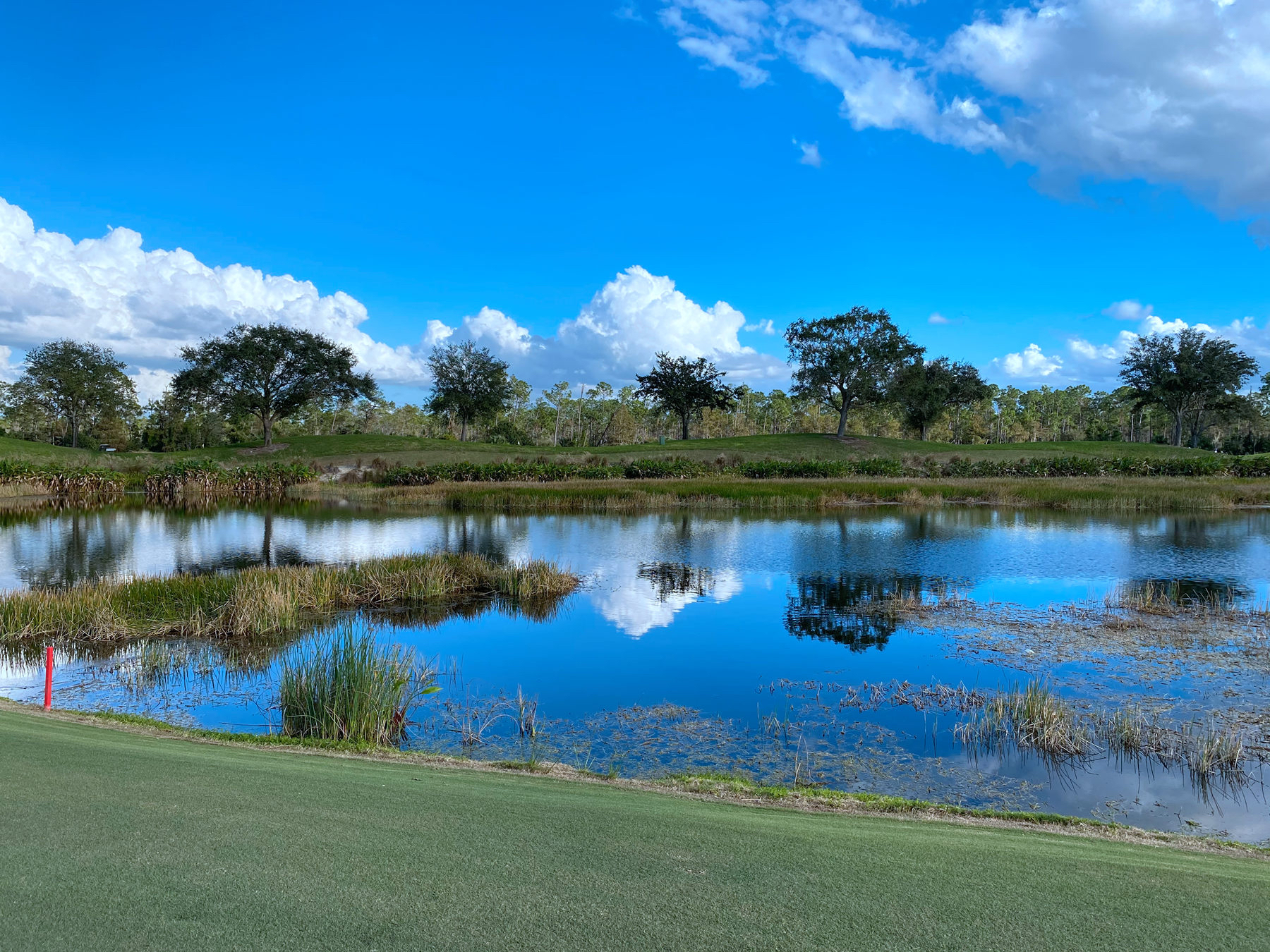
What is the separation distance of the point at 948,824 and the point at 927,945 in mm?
3206

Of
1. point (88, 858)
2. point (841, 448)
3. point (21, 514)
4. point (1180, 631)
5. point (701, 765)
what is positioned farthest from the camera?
point (841, 448)

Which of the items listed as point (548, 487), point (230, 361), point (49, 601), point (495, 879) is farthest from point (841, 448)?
point (495, 879)

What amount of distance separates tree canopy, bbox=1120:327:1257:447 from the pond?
59516mm

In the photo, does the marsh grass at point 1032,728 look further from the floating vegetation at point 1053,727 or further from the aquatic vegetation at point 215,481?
the aquatic vegetation at point 215,481

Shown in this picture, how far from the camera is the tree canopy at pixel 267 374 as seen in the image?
72.6 meters

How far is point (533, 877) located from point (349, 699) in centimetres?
641

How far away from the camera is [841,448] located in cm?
7269

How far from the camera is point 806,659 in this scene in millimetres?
14336

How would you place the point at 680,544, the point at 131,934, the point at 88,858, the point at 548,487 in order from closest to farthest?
the point at 131,934, the point at 88,858, the point at 680,544, the point at 548,487

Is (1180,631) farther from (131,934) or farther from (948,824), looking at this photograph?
(131,934)

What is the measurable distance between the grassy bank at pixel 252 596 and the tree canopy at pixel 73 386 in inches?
3013

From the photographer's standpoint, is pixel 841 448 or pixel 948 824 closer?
pixel 948 824

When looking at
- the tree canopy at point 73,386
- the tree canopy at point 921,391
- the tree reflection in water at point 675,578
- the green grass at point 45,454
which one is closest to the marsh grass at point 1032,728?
the tree reflection in water at point 675,578

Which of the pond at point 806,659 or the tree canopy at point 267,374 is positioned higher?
the tree canopy at point 267,374
